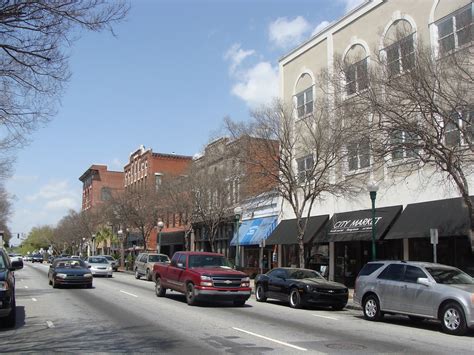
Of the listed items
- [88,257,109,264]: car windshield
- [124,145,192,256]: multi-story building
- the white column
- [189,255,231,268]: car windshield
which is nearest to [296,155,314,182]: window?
the white column

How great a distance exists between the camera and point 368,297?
15688 millimetres

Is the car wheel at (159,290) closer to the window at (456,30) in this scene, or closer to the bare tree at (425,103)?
the bare tree at (425,103)

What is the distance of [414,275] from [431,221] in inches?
254

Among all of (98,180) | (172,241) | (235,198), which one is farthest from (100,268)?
(98,180)

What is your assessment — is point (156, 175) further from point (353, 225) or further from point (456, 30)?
point (456, 30)

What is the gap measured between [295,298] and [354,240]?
6588mm

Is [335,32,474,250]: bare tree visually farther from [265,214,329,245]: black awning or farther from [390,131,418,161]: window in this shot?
[265,214,329,245]: black awning

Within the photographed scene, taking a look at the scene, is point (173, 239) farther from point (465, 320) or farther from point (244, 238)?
point (465, 320)

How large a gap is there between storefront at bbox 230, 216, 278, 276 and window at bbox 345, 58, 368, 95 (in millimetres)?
14590

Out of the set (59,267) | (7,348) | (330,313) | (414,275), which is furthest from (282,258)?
(7,348)

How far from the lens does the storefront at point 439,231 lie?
19.0 meters

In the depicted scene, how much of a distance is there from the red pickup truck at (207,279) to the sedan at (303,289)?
1.35 meters

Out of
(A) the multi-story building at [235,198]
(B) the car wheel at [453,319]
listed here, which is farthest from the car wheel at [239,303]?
(A) the multi-story building at [235,198]

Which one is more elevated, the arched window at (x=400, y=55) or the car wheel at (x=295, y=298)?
the arched window at (x=400, y=55)
